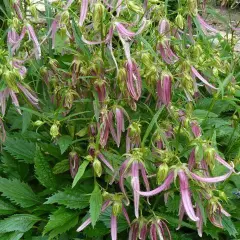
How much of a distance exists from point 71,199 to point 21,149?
0.28 meters

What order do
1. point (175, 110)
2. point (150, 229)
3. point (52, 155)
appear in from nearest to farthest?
point (150, 229)
point (175, 110)
point (52, 155)

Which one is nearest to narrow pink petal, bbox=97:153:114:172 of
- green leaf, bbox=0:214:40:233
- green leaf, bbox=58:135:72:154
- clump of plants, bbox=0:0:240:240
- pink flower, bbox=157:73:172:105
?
clump of plants, bbox=0:0:240:240

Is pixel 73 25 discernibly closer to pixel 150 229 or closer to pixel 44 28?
pixel 44 28

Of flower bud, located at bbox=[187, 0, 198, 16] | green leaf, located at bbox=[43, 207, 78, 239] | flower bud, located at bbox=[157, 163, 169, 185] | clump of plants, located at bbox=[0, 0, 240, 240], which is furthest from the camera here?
green leaf, located at bbox=[43, 207, 78, 239]

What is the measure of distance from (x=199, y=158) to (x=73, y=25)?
20.4 inches

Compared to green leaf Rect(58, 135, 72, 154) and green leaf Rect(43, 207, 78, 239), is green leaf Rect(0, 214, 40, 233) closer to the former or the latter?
green leaf Rect(43, 207, 78, 239)

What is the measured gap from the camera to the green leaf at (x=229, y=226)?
1.59 meters

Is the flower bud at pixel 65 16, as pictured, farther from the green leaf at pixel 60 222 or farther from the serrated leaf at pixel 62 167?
the green leaf at pixel 60 222

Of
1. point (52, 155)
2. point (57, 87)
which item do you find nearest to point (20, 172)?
point (52, 155)

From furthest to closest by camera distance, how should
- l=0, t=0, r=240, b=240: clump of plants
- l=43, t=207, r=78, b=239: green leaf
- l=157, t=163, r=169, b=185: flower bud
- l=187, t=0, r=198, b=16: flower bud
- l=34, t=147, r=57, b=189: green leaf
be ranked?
l=34, t=147, r=57, b=189: green leaf
l=43, t=207, r=78, b=239: green leaf
l=187, t=0, r=198, b=16: flower bud
l=0, t=0, r=240, b=240: clump of plants
l=157, t=163, r=169, b=185: flower bud

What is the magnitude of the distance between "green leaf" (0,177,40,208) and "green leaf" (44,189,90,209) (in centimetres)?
17

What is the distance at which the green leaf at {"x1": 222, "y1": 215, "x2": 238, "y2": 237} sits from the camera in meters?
1.59

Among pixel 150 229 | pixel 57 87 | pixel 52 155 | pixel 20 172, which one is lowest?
pixel 20 172

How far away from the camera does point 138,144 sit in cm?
147
